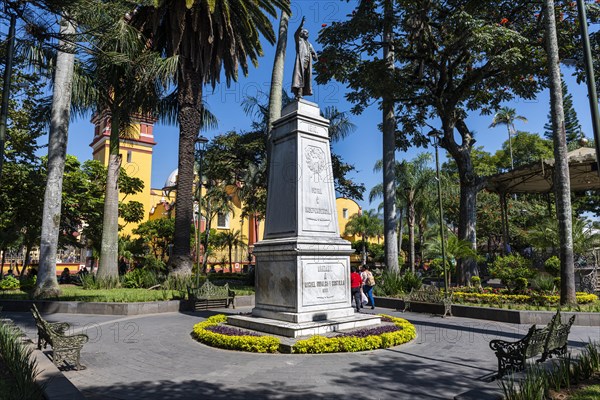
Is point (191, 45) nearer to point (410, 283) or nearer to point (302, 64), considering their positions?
point (302, 64)

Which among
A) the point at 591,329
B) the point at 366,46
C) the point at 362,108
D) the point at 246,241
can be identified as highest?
the point at 366,46

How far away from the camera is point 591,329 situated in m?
10.4

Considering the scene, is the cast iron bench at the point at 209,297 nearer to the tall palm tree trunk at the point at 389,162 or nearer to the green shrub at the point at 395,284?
the green shrub at the point at 395,284

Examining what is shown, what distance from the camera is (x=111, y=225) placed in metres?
18.7

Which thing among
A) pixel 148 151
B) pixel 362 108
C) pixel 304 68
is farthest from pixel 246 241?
pixel 304 68

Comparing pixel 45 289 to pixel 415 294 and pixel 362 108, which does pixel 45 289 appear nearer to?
pixel 415 294

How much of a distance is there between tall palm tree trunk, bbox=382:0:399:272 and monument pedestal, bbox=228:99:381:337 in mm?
8658

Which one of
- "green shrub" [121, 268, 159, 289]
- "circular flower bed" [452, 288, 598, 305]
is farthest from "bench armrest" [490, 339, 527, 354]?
"green shrub" [121, 268, 159, 289]

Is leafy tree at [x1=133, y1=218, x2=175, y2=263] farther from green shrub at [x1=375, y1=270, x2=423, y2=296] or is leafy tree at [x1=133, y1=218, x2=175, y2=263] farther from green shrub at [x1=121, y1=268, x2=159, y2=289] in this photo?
green shrub at [x1=375, y1=270, x2=423, y2=296]

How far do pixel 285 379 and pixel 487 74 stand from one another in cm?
1597

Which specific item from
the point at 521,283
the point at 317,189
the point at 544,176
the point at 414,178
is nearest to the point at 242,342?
the point at 317,189

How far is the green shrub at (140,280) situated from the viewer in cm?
1830

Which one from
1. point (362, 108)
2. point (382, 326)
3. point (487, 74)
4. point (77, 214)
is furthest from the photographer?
point (77, 214)

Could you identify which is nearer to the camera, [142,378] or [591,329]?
[142,378]
